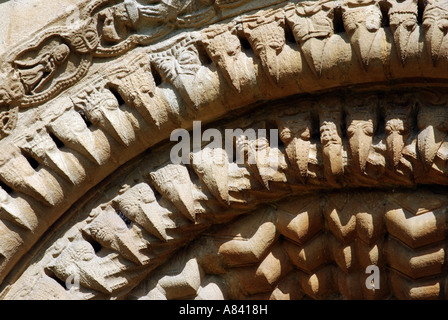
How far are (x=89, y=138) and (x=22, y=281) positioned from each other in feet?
2.14

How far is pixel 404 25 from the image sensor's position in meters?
3.22

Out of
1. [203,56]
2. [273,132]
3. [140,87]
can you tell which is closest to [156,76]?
[140,87]

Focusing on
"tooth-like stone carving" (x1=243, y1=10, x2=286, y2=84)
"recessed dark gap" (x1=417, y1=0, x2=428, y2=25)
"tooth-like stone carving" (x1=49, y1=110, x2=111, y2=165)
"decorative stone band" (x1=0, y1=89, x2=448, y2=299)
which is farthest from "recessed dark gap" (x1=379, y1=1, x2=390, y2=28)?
"tooth-like stone carving" (x1=49, y1=110, x2=111, y2=165)

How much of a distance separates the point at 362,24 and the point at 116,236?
4.24ft

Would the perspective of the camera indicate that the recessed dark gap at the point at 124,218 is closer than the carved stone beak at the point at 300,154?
No

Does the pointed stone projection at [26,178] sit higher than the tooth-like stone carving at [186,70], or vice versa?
the tooth-like stone carving at [186,70]

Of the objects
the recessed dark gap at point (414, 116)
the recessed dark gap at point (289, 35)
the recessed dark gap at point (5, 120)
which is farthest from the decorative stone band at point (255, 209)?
the recessed dark gap at point (289, 35)

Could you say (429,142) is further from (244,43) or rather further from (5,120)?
(5,120)

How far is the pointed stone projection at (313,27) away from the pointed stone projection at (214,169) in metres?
0.53

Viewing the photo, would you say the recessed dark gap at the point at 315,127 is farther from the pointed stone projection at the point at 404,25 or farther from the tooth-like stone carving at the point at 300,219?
the pointed stone projection at the point at 404,25

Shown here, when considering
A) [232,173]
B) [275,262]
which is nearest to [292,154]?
[232,173]

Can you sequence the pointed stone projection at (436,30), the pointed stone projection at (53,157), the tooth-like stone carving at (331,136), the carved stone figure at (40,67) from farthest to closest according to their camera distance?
the carved stone figure at (40,67)
the pointed stone projection at (53,157)
the tooth-like stone carving at (331,136)
the pointed stone projection at (436,30)

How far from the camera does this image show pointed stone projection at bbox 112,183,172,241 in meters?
3.51

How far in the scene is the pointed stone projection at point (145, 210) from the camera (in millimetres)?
3508
